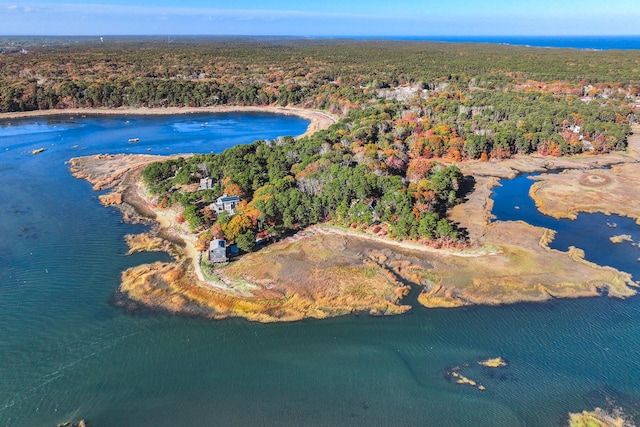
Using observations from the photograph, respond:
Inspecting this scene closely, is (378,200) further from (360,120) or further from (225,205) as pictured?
(360,120)

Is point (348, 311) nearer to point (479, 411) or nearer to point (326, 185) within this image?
point (479, 411)

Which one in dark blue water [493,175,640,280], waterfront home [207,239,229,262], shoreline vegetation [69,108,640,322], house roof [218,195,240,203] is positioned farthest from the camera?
house roof [218,195,240,203]

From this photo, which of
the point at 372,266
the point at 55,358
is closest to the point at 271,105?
the point at 372,266

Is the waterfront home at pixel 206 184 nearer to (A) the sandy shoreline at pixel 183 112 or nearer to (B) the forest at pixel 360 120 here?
(B) the forest at pixel 360 120

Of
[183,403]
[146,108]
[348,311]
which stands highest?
[146,108]

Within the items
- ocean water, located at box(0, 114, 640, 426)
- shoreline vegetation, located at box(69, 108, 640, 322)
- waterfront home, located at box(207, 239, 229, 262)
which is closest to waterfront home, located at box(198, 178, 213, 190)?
shoreline vegetation, located at box(69, 108, 640, 322)

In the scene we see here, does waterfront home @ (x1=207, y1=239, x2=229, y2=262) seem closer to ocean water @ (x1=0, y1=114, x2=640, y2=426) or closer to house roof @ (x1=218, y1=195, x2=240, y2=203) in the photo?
ocean water @ (x1=0, y1=114, x2=640, y2=426)
